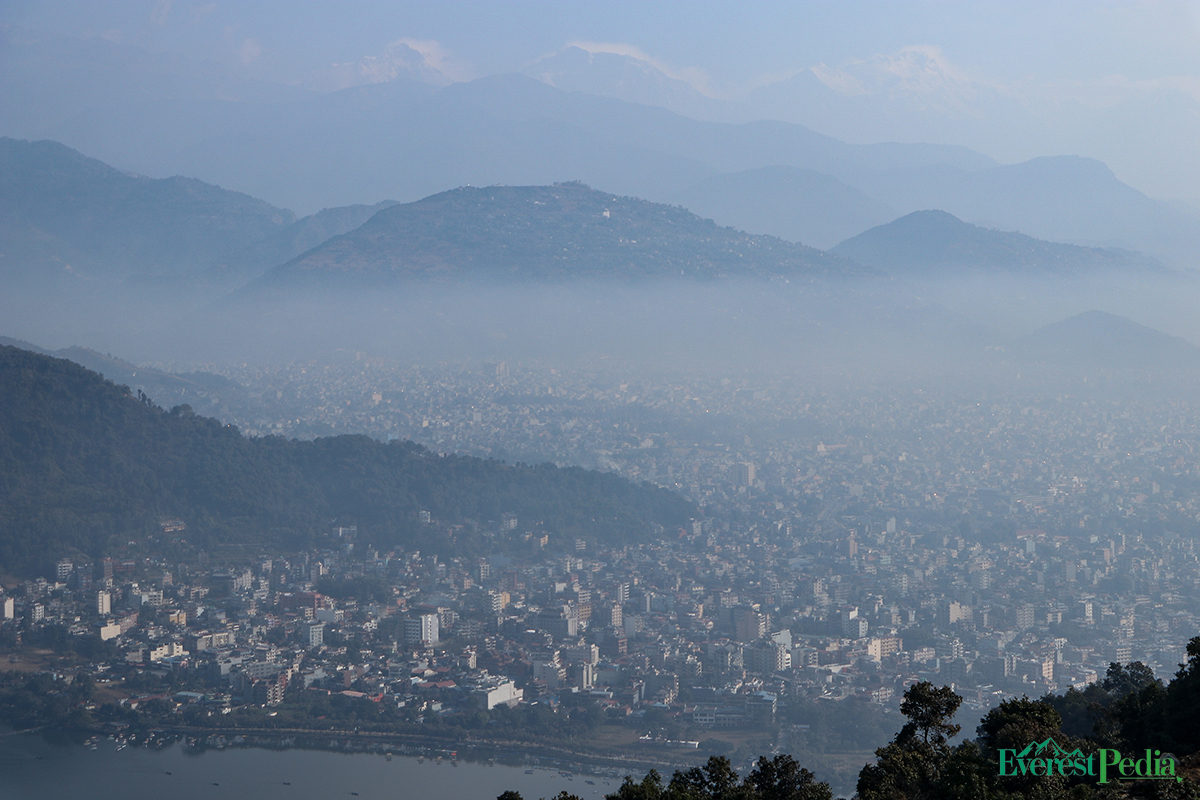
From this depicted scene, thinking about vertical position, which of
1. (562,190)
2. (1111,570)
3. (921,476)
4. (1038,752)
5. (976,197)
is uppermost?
(976,197)

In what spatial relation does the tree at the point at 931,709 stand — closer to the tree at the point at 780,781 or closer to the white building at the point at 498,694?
the tree at the point at 780,781

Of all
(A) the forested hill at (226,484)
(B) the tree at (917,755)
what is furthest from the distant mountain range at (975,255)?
(B) the tree at (917,755)

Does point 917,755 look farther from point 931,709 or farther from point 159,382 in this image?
point 159,382

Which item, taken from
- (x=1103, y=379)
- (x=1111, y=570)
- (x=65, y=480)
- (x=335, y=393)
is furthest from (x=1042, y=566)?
(x=335, y=393)

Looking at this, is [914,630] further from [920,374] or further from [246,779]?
[920,374]

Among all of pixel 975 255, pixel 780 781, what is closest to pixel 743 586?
pixel 780 781

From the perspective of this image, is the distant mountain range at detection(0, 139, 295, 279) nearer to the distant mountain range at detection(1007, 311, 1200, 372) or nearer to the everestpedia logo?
the distant mountain range at detection(1007, 311, 1200, 372)
